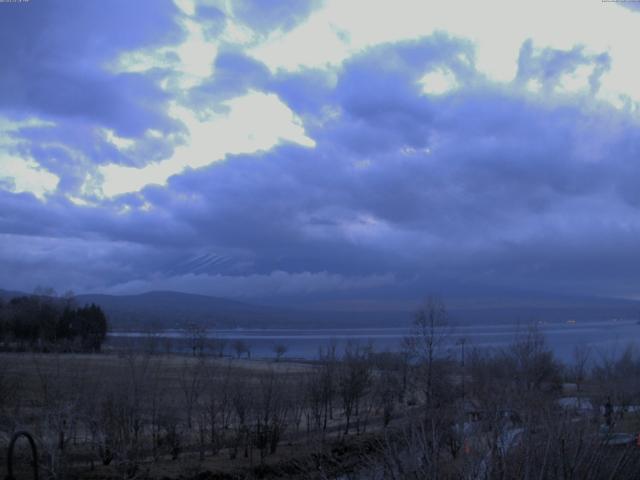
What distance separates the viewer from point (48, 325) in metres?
125

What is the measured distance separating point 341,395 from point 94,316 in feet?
297

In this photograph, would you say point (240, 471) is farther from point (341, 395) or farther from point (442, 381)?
point (442, 381)

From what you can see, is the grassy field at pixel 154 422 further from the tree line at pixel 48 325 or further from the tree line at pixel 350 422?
the tree line at pixel 48 325

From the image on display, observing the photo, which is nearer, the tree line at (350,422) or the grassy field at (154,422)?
the tree line at (350,422)

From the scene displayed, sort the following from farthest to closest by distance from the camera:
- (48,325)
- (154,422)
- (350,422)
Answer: (48,325) < (350,422) < (154,422)

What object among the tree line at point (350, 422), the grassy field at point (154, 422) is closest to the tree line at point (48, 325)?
the tree line at point (350, 422)

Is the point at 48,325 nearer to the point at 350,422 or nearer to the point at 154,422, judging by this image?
the point at 350,422

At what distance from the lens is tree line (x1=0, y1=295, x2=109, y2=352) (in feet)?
393

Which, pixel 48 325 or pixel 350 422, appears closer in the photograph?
pixel 350 422

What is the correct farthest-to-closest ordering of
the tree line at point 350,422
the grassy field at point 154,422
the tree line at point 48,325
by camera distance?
1. the tree line at point 48,325
2. the grassy field at point 154,422
3. the tree line at point 350,422

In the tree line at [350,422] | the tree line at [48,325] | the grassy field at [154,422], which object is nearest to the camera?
the tree line at [350,422]

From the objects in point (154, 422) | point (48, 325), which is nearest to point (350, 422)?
point (154, 422)

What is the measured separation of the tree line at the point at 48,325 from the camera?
119750mm

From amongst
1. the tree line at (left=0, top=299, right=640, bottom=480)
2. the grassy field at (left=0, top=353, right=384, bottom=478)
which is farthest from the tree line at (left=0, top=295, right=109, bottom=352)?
the grassy field at (left=0, top=353, right=384, bottom=478)
